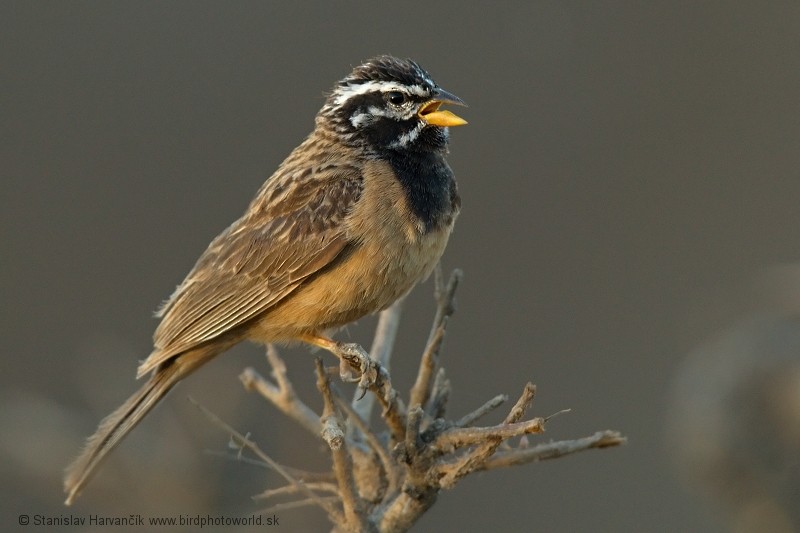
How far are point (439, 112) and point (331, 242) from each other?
0.85 m

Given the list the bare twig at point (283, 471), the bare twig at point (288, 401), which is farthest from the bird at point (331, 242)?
the bare twig at point (283, 471)

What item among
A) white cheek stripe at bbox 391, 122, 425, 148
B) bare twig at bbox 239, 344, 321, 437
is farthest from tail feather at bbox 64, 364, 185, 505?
white cheek stripe at bbox 391, 122, 425, 148

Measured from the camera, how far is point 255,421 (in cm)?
531

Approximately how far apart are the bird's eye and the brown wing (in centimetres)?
37

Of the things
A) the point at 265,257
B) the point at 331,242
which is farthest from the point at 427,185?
the point at 265,257

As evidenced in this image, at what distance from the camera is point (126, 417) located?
17.6 feet

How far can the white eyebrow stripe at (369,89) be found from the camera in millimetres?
5555

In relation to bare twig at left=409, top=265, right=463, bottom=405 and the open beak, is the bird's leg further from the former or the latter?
the open beak

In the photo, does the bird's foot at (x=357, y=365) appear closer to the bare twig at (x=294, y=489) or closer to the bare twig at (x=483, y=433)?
the bare twig at (x=294, y=489)

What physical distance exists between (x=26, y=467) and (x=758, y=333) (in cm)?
367

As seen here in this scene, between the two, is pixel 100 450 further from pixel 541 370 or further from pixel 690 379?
pixel 541 370

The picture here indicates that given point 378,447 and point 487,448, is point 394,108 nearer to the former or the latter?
point 378,447

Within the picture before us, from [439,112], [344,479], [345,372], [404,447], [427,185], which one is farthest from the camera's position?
[439,112]

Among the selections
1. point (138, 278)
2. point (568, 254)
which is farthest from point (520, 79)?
point (138, 278)
